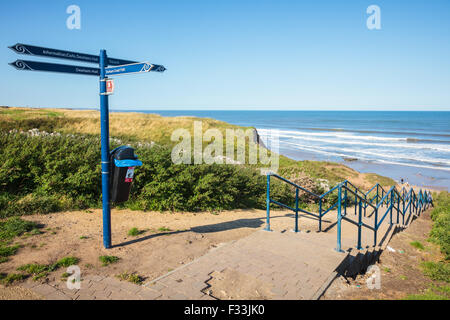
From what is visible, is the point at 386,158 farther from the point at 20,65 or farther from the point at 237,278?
the point at 20,65

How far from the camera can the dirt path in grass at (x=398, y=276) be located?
4624 mm

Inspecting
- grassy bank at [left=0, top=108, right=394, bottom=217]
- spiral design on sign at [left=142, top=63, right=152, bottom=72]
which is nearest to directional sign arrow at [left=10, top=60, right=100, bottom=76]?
spiral design on sign at [left=142, top=63, right=152, bottom=72]

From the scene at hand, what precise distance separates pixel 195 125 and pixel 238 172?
26406mm

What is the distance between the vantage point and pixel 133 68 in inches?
201

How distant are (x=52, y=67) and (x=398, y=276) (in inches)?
271

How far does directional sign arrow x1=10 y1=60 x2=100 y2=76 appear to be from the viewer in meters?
4.89

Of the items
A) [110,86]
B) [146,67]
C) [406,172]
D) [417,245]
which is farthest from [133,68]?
[406,172]

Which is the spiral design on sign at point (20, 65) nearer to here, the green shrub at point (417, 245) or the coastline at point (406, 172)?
the green shrub at point (417, 245)

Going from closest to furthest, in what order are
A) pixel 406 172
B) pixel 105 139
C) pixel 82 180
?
pixel 105 139 → pixel 82 180 → pixel 406 172

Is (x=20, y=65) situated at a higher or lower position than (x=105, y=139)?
higher

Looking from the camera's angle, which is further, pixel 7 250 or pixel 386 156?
pixel 386 156

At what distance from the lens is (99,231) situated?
21.4 ft

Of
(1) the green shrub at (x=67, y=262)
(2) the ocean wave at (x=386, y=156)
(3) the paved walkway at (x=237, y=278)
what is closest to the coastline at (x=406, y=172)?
(2) the ocean wave at (x=386, y=156)

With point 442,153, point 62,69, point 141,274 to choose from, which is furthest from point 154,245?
point 442,153
